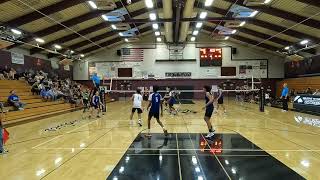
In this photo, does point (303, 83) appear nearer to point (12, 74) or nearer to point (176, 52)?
point (176, 52)

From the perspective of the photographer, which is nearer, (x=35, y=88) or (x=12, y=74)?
(x=35, y=88)

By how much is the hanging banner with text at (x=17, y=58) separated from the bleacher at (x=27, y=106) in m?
2.94

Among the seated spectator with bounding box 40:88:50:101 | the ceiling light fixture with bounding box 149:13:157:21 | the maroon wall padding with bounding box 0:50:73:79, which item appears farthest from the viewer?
the ceiling light fixture with bounding box 149:13:157:21

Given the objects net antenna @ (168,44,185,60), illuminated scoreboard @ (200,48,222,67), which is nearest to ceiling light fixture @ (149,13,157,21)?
net antenna @ (168,44,185,60)

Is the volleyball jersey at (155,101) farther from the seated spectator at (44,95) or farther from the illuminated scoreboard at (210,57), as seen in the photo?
the illuminated scoreboard at (210,57)

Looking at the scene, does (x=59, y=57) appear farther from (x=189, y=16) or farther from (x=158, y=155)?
(x=158, y=155)

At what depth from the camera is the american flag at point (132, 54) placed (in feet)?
121

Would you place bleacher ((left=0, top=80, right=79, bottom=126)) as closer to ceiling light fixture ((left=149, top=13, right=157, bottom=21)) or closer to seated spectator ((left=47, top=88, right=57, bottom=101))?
seated spectator ((left=47, top=88, right=57, bottom=101))

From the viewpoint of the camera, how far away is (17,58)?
2573 cm

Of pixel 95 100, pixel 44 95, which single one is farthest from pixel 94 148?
pixel 44 95

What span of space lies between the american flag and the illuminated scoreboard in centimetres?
722

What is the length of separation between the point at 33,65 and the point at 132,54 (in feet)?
39.6

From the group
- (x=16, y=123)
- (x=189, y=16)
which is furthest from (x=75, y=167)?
(x=189, y=16)

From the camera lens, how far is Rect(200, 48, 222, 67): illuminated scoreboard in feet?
120
